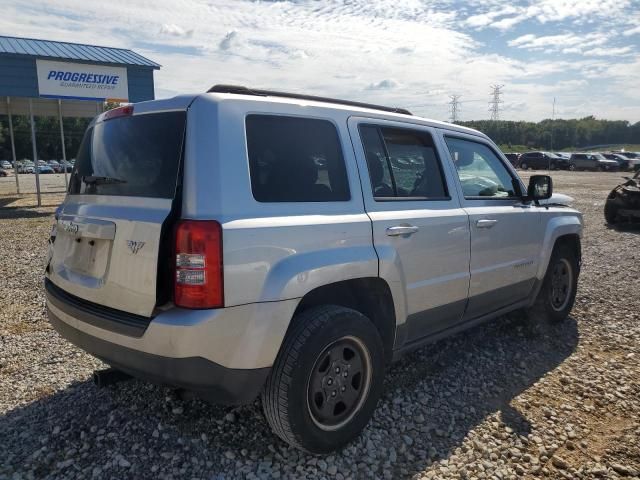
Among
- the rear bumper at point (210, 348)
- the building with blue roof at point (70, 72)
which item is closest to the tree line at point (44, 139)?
the building with blue roof at point (70, 72)

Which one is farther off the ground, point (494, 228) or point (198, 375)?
point (494, 228)

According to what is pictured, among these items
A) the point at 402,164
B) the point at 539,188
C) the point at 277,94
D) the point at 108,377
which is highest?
the point at 277,94

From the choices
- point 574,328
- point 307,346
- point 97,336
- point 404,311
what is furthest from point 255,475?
point 574,328

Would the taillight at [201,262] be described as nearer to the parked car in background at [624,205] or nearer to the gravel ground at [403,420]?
the gravel ground at [403,420]

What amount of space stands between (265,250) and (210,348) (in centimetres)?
52

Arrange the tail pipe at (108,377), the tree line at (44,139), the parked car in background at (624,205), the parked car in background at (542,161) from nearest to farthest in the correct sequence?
the tail pipe at (108,377) → the parked car in background at (624,205) → the parked car in background at (542,161) → the tree line at (44,139)

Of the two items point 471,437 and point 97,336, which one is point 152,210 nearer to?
point 97,336

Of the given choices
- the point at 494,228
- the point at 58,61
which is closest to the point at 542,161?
the point at 58,61

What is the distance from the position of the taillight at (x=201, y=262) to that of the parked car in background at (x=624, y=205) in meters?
12.1

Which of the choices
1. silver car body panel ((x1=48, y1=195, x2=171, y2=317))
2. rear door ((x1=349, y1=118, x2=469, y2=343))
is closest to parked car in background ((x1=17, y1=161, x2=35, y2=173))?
silver car body panel ((x1=48, y1=195, x2=171, y2=317))

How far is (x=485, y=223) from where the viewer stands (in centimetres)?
384

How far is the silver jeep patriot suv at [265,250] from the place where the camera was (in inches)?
94.3

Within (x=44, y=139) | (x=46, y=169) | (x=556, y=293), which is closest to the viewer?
(x=556, y=293)

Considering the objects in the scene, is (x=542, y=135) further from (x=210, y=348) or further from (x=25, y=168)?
(x=210, y=348)
